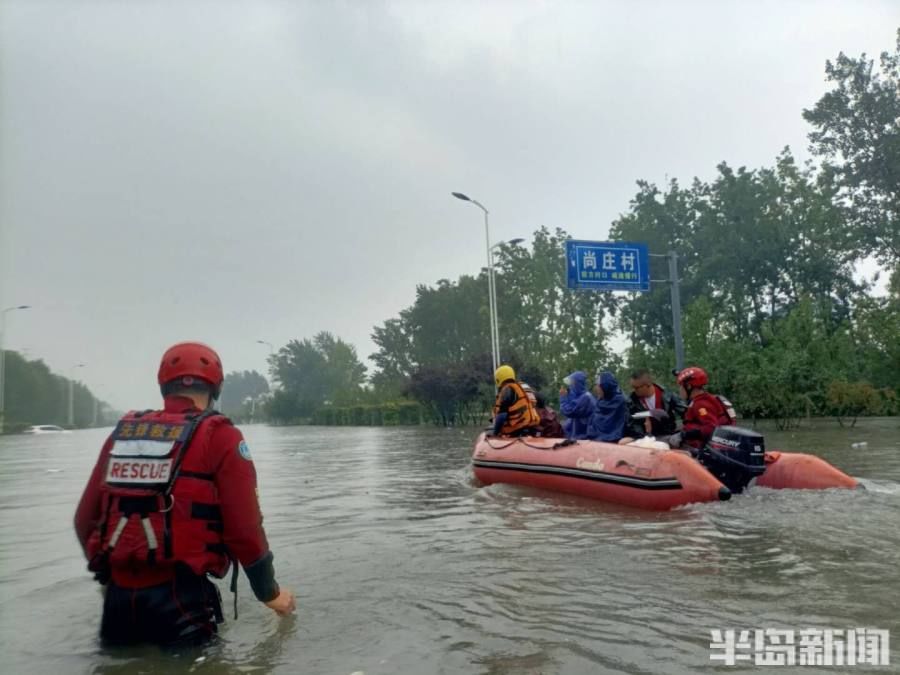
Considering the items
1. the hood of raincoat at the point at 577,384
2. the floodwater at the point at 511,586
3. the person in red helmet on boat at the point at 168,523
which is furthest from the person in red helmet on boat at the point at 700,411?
the person in red helmet on boat at the point at 168,523

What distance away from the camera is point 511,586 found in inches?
187

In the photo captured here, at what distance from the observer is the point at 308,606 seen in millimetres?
4492

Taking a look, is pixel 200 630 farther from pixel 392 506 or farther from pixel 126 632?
pixel 392 506

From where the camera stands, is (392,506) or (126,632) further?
(392,506)

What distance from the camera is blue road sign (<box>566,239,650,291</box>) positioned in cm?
1958

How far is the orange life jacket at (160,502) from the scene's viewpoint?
291 centimetres

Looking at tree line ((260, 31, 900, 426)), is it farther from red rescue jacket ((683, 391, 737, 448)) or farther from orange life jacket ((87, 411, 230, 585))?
orange life jacket ((87, 411, 230, 585))

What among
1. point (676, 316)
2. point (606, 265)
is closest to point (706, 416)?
point (676, 316)

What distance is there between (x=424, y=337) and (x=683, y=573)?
55.0 meters

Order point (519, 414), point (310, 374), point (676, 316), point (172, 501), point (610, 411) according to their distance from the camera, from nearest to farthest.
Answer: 1. point (172, 501)
2. point (610, 411)
3. point (519, 414)
4. point (676, 316)
5. point (310, 374)

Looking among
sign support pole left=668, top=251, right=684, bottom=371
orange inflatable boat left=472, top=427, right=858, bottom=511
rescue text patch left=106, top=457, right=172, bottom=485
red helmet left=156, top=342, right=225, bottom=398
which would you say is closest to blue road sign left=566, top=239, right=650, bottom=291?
sign support pole left=668, top=251, right=684, bottom=371

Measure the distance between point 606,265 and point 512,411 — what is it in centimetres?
987

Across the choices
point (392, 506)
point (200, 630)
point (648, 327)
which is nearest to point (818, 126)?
point (648, 327)

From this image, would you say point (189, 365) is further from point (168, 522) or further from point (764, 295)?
point (764, 295)
